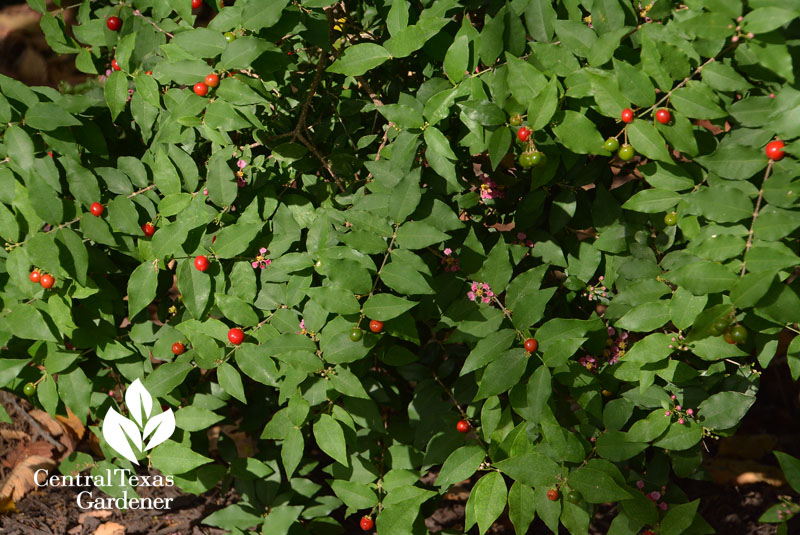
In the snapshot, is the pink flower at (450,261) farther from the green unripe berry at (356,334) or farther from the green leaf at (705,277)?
the green leaf at (705,277)

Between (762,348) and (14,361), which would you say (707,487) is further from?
(14,361)

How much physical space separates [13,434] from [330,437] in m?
2.07

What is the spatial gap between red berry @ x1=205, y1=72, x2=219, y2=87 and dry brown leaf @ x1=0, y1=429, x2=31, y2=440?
227 centimetres

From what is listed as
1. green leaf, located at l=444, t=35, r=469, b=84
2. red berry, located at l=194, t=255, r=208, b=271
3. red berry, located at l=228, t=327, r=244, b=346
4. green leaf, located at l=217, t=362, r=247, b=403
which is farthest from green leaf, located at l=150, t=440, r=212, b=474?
green leaf, located at l=444, t=35, r=469, b=84

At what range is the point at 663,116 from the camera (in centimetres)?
142

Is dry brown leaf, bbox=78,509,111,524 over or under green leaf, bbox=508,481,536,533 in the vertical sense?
under

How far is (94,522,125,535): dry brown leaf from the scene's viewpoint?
256 centimetres

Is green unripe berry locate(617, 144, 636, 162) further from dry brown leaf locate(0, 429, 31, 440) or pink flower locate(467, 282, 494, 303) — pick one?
dry brown leaf locate(0, 429, 31, 440)

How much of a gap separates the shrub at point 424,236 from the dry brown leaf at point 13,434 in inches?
45.2

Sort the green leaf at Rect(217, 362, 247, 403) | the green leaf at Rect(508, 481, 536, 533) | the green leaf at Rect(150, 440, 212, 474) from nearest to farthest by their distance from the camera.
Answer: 1. the green leaf at Rect(508, 481, 536, 533)
2. the green leaf at Rect(217, 362, 247, 403)
3. the green leaf at Rect(150, 440, 212, 474)

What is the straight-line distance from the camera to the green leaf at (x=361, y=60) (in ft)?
5.30

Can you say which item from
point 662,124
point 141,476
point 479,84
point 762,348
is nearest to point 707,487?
point 762,348

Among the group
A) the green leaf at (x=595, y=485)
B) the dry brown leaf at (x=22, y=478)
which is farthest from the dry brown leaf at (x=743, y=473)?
the dry brown leaf at (x=22, y=478)

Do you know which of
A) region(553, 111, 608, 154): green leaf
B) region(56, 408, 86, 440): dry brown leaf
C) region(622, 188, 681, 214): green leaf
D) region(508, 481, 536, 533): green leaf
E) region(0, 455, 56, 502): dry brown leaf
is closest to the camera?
region(553, 111, 608, 154): green leaf
